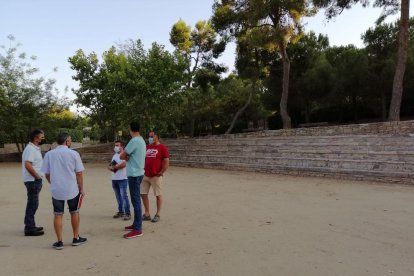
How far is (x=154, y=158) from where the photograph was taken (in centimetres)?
655

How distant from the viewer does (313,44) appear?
23844 mm

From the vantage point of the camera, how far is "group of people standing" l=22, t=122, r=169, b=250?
16.7ft

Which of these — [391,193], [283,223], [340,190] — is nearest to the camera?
[283,223]

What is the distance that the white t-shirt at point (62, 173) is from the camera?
16.6 feet

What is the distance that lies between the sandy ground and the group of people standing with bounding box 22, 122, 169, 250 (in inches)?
11.5

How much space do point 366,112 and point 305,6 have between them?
9.44 metres

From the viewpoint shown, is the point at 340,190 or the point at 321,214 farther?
the point at 340,190

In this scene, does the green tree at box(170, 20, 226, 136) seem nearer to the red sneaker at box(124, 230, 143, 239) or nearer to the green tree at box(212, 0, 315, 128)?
the green tree at box(212, 0, 315, 128)

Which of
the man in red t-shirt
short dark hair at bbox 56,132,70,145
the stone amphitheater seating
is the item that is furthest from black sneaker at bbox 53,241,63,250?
the stone amphitheater seating

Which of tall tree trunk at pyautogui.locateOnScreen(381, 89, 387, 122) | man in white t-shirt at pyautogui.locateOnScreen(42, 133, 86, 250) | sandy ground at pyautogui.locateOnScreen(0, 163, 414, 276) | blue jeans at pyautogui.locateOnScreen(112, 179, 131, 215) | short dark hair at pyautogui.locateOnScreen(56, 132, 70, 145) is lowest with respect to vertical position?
sandy ground at pyautogui.locateOnScreen(0, 163, 414, 276)

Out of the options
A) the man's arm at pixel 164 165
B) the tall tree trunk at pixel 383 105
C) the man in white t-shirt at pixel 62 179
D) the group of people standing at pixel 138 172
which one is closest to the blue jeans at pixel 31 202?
the man in white t-shirt at pixel 62 179

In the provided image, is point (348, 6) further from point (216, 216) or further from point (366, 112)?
point (216, 216)

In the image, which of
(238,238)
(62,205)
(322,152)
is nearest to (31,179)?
(62,205)

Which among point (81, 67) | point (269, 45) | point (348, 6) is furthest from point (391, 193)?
point (81, 67)
